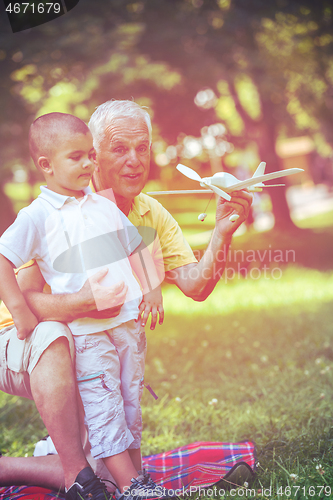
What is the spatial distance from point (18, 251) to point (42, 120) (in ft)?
1.70

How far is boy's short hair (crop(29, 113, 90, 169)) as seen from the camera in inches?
69.5

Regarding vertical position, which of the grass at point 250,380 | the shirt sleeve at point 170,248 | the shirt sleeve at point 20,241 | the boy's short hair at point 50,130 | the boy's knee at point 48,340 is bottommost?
the grass at point 250,380

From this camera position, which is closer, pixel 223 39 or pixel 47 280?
pixel 47 280

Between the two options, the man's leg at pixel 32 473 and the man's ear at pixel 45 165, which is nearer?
the man's ear at pixel 45 165

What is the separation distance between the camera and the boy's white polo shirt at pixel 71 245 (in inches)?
68.8

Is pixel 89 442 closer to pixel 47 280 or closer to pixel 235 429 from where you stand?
pixel 47 280

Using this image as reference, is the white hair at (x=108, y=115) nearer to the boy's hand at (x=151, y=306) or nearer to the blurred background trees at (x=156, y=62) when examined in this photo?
the boy's hand at (x=151, y=306)

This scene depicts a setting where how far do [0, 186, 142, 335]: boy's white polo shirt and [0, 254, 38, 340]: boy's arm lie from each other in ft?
0.14

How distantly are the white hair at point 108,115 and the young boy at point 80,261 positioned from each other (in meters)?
0.17

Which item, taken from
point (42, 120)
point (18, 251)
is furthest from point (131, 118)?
point (18, 251)

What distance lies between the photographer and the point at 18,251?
1.72 metres

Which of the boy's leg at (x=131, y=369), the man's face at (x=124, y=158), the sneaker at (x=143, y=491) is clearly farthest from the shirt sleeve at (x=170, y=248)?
the sneaker at (x=143, y=491)

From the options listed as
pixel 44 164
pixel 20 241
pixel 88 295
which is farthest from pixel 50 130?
pixel 88 295

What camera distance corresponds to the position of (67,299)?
1808mm
